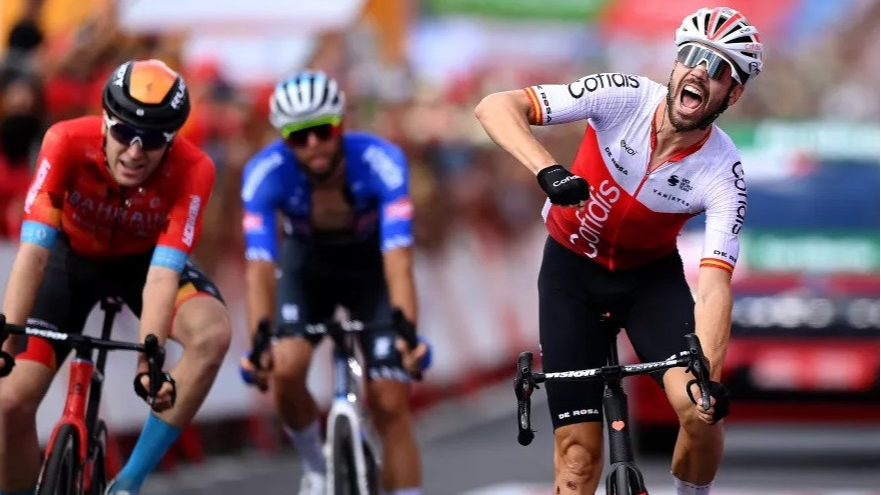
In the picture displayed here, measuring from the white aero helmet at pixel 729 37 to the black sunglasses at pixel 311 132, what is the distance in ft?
9.23

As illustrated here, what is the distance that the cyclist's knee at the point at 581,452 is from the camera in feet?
25.1

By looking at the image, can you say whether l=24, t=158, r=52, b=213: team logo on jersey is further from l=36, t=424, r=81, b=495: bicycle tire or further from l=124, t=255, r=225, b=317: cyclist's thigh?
l=36, t=424, r=81, b=495: bicycle tire

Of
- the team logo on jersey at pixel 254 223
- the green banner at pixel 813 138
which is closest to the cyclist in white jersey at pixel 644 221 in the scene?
the team logo on jersey at pixel 254 223

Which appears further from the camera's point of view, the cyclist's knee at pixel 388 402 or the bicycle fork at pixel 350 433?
the cyclist's knee at pixel 388 402

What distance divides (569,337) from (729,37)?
1347mm

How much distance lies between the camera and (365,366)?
1005cm

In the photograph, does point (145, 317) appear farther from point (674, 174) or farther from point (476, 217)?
point (476, 217)

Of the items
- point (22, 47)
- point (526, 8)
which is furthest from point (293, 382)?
point (526, 8)

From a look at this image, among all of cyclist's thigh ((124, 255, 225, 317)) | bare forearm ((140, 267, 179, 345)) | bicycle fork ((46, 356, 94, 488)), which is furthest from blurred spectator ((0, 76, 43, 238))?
bare forearm ((140, 267, 179, 345))

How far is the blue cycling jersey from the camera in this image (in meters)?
9.80

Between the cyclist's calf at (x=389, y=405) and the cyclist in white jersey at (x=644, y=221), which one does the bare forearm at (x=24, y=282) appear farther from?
the cyclist's calf at (x=389, y=405)

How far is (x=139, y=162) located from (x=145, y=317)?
0.61m

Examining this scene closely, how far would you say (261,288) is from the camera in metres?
9.78

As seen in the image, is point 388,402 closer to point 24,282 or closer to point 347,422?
point 347,422
